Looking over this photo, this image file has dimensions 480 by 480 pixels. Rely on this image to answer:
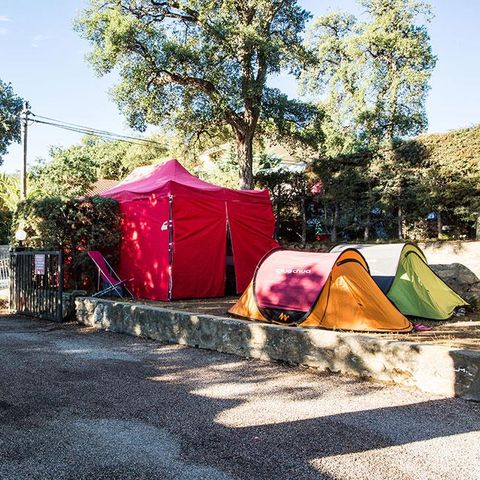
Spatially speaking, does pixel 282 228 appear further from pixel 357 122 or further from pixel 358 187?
pixel 357 122

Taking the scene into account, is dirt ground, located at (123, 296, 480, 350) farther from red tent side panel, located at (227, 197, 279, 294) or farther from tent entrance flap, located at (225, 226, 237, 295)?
red tent side panel, located at (227, 197, 279, 294)

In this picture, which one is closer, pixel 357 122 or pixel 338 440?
pixel 338 440

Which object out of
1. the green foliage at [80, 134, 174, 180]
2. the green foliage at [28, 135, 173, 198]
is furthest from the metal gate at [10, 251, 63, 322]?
the green foliage at [80, 134, 174, 180]

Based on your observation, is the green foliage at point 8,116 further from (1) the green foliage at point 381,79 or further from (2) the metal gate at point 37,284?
(2) the metal gate at point 37,284

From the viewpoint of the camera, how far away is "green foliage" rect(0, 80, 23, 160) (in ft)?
122

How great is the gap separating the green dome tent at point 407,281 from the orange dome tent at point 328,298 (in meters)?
1.03

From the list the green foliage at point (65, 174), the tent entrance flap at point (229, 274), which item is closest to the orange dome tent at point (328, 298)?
the tent entrance flap at point (229, 274)

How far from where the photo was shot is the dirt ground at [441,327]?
20.0 feet

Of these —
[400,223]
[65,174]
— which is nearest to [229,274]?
[400,223]

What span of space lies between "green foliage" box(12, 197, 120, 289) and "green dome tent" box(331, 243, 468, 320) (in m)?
5.94

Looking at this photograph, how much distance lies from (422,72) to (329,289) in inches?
894

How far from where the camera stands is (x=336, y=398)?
4500mm

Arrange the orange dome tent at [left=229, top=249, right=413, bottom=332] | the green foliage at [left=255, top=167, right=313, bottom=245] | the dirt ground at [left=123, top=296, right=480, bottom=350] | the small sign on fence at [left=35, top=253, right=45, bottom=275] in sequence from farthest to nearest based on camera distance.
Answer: the green foliage at [left=255, top=167, right=313, bottom=245] → the small sign on fence at [left=35, top=253, right=45, bottom=275] → the orange dome tent at [left=229, top=249, right=413, bottom=332] → the dirt ground at [left=123, top=296, right=480, bottom=350]

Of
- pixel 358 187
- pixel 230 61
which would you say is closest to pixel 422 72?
pixel 230 61
